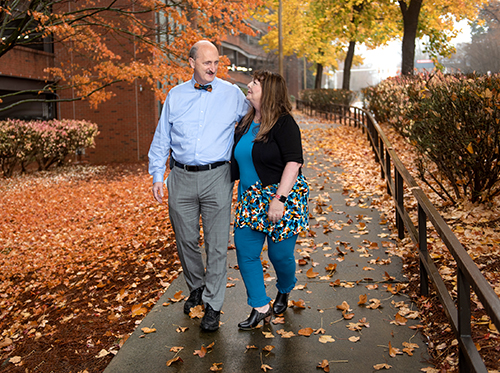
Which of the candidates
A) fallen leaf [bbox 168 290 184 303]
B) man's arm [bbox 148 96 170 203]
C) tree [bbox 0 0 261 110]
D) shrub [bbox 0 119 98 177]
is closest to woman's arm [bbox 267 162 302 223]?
man's arm [bbox 148 96 170 203]

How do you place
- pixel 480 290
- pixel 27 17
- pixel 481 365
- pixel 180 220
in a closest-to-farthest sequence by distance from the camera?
pixel 480 290 < pixel 481 365 < pixel 180 220 < pixel 27 17

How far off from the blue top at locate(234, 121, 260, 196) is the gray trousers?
0.78 feet

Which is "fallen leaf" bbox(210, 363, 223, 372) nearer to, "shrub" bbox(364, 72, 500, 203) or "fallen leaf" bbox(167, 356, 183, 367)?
"fallen leaf" bbox(167, 356, 183, 367)

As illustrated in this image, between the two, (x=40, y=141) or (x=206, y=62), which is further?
(x=40, y=141)

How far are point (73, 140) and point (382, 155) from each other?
11407 mm

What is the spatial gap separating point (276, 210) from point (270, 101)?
84 centimetres

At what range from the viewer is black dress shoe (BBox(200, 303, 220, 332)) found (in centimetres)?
419

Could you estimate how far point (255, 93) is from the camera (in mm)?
3865

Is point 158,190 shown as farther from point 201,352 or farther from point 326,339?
point 326,339

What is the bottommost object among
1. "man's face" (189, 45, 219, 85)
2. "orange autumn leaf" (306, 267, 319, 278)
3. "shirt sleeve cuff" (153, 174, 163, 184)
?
"orange autumn leaf" (306, 267, 319, 278)

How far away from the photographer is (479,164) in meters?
6.13

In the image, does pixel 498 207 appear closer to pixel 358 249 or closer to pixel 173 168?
pixel 358 249

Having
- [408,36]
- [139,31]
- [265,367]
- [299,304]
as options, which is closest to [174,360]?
[265,367]

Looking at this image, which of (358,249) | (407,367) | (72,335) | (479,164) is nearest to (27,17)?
(72,335)
